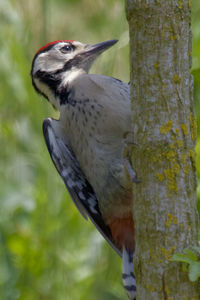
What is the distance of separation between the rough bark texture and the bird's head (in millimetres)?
1676

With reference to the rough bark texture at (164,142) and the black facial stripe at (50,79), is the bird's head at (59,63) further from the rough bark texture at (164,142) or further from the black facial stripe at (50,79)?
the rough bark texture at (164,142)

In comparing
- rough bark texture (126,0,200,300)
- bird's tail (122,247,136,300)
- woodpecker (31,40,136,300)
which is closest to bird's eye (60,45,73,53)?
woodpecker (31,40,136,300)

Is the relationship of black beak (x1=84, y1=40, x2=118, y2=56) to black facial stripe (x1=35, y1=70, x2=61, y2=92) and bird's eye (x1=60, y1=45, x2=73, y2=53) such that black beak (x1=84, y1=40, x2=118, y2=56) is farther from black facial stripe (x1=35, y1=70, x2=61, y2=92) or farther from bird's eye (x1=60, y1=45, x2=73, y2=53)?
black facial stripe (x1=35, y1=70, x2=61, y2=92)

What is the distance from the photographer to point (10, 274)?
15.1 feet

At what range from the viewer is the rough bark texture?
2266 mm

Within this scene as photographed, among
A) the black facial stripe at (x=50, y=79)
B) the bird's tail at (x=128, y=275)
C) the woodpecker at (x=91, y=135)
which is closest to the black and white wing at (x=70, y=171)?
the woodpecker at (x=91, y=135)

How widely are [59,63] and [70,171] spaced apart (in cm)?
85

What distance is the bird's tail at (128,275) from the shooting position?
3354 mm

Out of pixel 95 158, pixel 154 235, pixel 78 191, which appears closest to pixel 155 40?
pixel 154 235

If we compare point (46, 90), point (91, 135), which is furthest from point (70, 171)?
point (46, 90)

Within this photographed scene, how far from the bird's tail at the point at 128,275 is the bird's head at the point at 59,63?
128cm

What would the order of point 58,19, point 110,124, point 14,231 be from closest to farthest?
point 110,124 → point 14,231 → point 58,19

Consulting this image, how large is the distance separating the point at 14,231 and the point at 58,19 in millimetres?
3239

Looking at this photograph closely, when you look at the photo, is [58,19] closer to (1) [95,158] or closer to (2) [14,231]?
(2) [14,231]
